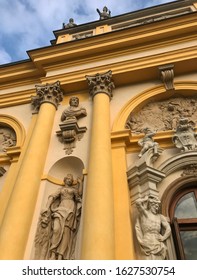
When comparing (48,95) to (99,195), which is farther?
(48,95)

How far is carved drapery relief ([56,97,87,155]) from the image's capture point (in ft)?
23.3

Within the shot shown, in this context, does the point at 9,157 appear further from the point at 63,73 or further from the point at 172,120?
the point at 172,120

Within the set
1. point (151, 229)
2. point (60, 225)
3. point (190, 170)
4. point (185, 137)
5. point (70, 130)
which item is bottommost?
point (151, 229)

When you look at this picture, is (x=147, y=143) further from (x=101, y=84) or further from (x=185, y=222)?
(x=101, y=84)

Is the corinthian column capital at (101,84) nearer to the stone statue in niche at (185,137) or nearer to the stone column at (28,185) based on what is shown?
the stone column at (28,185)

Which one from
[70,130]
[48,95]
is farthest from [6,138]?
[70,130]

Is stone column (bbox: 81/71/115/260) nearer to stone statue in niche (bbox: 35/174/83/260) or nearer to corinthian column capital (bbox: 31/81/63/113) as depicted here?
stone statue in niche (bbox: 35/174/83/260)

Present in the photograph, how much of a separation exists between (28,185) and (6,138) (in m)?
3.39

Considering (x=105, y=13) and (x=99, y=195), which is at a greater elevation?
(x=105, y=13)

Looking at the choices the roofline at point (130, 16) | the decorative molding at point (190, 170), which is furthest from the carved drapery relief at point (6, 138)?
the roofline at point (130, 16)

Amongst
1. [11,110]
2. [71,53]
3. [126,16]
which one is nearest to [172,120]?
[71,53]

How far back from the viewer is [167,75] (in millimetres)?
7941

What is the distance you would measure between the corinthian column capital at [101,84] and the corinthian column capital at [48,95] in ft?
3.50
